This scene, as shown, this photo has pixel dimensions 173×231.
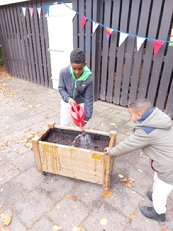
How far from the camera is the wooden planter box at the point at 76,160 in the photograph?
2.21 meters

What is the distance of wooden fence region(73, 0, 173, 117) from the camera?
12.5 ft

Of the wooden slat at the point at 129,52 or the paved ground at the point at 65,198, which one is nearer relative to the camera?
the paved ground at the point at 65,198

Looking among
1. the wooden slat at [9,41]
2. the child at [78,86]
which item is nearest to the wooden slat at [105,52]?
the child at [78,86]

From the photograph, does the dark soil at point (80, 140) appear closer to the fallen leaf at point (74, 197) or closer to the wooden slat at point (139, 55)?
the fallen leaf at point (74, 197)

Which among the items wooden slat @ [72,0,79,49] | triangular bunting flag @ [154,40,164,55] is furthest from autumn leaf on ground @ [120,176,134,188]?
wooden slat @ [72,0,79,49]

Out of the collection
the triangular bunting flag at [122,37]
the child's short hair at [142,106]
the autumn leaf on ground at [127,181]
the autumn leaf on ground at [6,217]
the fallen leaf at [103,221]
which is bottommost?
the autumn leaf on ground at [127,181]

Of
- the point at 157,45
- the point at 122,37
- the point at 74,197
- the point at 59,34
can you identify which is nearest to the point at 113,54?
the point at 122,37

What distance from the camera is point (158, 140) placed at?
1.72m

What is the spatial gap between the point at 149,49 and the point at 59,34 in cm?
269

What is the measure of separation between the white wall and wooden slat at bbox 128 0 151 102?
1.90 metres

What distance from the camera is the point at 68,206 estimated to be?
88.7 inches

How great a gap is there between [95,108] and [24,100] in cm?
218

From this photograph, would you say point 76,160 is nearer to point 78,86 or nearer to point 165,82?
point 78,86

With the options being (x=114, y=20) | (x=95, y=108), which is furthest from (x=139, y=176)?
(x=114, y=20)
